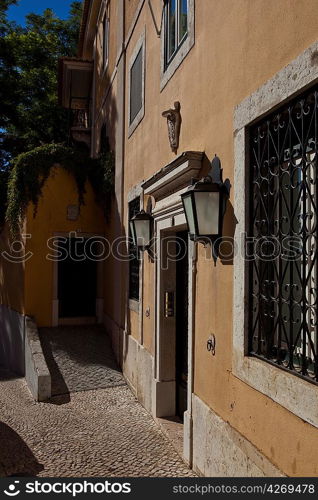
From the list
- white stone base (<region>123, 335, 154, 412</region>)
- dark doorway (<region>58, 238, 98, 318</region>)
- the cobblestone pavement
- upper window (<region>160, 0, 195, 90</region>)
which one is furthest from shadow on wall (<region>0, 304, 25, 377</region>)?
upper window (<region>160, 0, 195, 90</region>)

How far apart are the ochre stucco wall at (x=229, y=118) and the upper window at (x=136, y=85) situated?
1790 mm

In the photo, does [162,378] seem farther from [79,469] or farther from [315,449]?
[315,449]

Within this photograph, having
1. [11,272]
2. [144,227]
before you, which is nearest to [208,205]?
[144,227]

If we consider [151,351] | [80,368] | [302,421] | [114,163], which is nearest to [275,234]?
[302,421]

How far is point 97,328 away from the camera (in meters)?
10.3

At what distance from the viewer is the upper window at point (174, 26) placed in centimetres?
523

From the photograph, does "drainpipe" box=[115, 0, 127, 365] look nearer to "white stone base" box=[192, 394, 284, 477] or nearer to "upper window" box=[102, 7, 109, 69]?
"upper window" box=[102, 7, 109, 69]

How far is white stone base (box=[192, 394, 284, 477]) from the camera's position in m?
3.06

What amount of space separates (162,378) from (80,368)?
2.70 m

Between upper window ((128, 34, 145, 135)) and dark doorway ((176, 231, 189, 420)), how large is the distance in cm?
266

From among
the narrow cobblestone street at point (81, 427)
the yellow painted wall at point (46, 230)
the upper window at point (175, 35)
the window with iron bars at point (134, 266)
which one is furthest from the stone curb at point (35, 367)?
the upper window at point (175, 35)

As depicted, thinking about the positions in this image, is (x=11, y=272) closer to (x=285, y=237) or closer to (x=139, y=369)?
(x=139, y=369)

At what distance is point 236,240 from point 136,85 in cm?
534

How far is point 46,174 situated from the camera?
10.1 m
